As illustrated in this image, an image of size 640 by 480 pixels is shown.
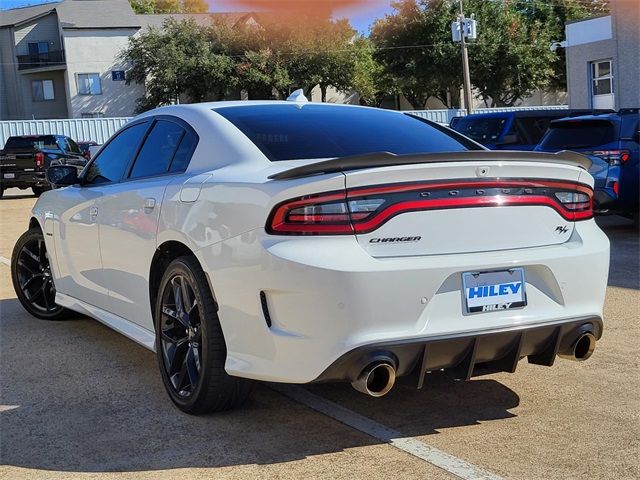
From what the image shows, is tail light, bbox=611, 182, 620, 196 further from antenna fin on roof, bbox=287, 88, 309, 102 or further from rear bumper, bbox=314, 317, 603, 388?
rear bumper, bbox=314, 317, 603, 388

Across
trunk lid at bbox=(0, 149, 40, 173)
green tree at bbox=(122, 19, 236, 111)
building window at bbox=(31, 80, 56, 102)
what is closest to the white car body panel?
trunk lid at bbox=(0, 149, 40, 173)

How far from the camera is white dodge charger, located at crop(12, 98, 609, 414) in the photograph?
10.9 feet

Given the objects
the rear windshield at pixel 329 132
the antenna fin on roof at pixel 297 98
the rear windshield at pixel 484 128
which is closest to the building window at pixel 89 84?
the rear windshield at pixel 484 128

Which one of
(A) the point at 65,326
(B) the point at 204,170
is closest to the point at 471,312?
(B) the point at 204,170

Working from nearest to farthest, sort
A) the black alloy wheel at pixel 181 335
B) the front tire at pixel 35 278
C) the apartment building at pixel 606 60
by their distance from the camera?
the black alloy wheel at pixel 181 335 → the front tire at pixel 35 278 → the apartment building at pixel 606 60

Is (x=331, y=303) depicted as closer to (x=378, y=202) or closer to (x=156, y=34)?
(x=378, y=202)

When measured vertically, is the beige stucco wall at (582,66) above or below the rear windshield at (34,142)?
above

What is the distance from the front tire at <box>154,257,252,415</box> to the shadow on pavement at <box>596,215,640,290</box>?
441cm

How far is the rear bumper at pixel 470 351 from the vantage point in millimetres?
3312

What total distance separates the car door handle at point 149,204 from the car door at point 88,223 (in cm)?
73

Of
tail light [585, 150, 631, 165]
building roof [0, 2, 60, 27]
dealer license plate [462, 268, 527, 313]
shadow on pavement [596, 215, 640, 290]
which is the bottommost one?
shadow on pavement [596, 215, 640, 290]

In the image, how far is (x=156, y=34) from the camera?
5281 cm

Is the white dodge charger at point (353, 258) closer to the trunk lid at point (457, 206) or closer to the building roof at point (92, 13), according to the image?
the trunk lid at point (457, 206)

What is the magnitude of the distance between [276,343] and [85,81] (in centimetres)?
5429
